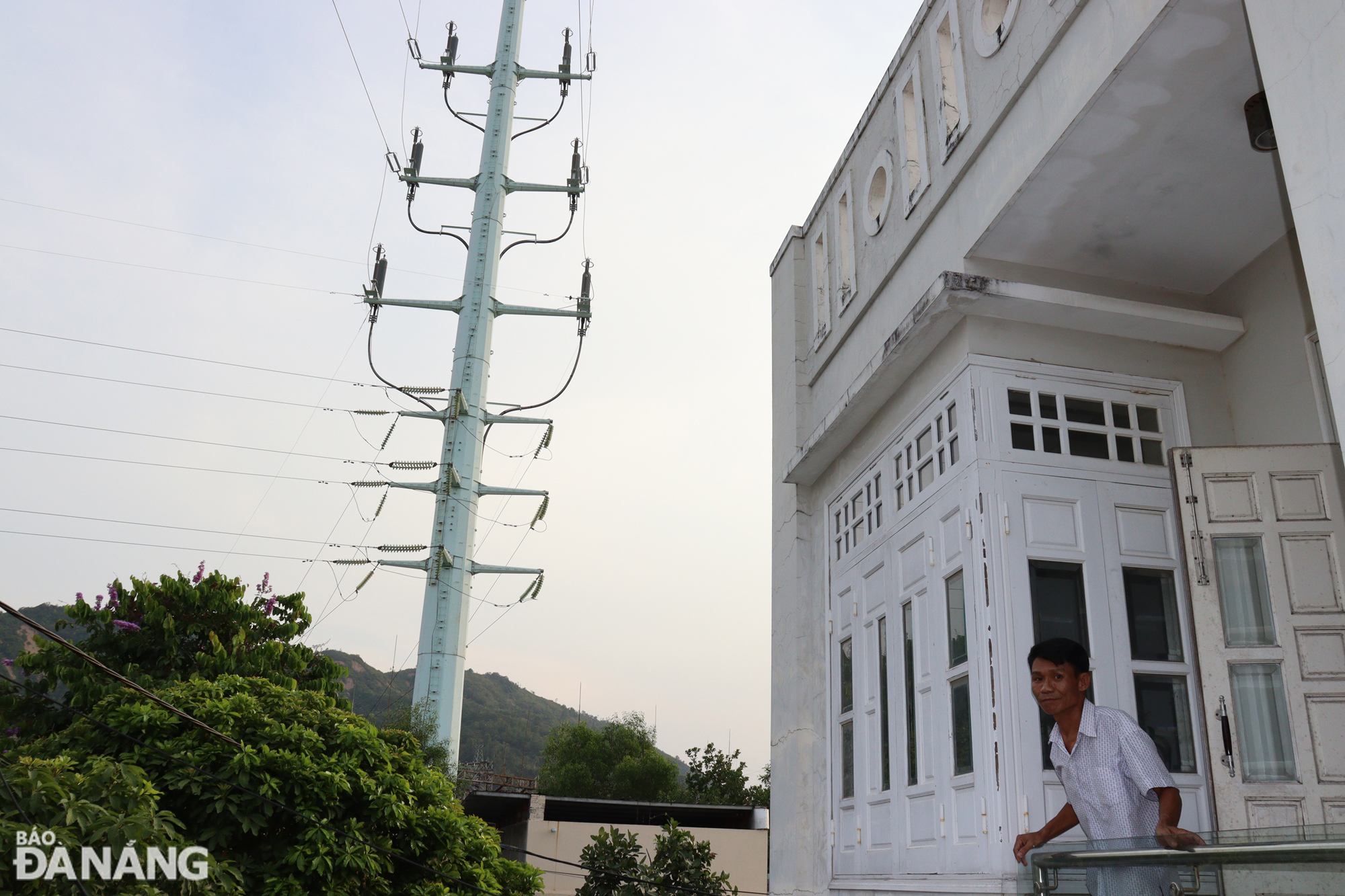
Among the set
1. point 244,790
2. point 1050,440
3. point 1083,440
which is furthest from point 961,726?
point 244,790

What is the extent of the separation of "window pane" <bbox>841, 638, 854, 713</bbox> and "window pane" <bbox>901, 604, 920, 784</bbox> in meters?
0.88

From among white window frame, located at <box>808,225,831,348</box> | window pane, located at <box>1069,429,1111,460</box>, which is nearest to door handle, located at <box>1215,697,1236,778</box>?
window pane, located at <box>1069,429,1111,460</box>

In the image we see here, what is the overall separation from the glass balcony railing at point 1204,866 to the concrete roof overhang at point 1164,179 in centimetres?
335

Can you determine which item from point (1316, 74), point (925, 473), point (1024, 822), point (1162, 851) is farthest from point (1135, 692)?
point (1316, 74)

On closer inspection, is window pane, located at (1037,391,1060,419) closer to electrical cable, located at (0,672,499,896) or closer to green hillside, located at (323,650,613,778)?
electrical cable, located at (0,672,499,896)

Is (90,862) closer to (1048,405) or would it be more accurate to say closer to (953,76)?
(1048,405)

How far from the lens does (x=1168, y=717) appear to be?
5.40m

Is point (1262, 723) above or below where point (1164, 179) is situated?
below

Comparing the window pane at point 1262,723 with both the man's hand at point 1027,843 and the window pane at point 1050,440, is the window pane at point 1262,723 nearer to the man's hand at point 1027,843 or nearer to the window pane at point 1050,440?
the man's hand at point 1027,843

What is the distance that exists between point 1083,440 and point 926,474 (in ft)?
3.36

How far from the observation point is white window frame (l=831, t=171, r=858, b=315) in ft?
26.3

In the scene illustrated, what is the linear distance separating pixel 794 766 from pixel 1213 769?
372cm

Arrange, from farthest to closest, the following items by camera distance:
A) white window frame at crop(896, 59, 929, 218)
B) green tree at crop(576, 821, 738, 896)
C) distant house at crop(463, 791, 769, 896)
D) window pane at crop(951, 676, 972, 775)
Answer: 1. distant house at crop(463, 791, 769, 896)
2. green tree at crop(576, 821, 738, 896)
3. white window frame at crop(896, 59, 929, 218)
4. window pane at crop(951, 676, 972, 775)

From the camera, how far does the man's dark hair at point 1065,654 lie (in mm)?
4758
